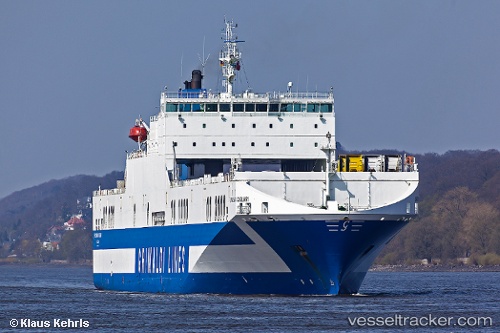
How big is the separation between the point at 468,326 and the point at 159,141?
2272 cm

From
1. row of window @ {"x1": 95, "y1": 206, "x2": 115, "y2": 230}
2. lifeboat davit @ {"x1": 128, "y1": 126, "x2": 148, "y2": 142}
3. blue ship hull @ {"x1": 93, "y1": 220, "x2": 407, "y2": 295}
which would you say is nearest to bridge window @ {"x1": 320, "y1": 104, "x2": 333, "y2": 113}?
blue ship hull @ {"x1": 93, "y1": 220, "x2": 407, "y2": 295}

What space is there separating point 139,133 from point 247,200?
19.0 meters

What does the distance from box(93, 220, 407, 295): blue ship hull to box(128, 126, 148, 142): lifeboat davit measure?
442 inches

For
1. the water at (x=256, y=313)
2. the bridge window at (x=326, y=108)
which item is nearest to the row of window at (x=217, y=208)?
the water at (x=256, y=313)

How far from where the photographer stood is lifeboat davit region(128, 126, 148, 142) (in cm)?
8125

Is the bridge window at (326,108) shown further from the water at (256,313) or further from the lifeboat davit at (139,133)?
the lifeboat davit at (139,133)

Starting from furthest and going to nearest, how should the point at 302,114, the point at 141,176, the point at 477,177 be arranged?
the point at 477,177 < the point at 141,176 < the point at 302,114

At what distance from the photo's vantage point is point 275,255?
63.9 metres

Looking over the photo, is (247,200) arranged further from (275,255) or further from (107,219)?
(107,219)

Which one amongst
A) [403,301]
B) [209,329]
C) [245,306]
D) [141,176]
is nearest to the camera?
[209,329]

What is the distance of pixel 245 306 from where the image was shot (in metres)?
60.9

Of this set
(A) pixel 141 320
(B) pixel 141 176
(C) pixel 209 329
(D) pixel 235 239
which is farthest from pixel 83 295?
(C) pixel 209 329

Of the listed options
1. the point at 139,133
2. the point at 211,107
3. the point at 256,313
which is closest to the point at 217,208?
the point at 211,107

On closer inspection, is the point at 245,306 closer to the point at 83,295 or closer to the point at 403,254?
the point at 83,295
